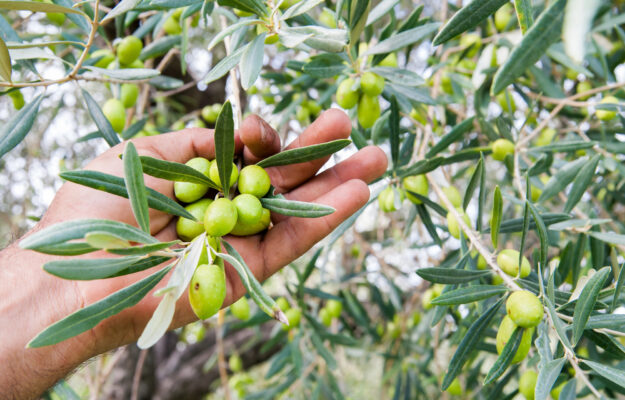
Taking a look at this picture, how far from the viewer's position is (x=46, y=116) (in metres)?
3.72

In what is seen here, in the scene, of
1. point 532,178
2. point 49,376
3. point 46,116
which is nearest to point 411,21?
point 532,178

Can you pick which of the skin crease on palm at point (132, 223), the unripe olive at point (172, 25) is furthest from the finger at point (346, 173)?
the unripe olive at point (172, 25)

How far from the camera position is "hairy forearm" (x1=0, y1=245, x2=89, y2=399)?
1.06m

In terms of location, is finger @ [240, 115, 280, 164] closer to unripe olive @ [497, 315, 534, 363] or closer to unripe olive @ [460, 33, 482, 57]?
unripe olive @ [497, 315, 534, 363]

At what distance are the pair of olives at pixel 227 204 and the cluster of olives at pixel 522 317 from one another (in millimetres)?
588

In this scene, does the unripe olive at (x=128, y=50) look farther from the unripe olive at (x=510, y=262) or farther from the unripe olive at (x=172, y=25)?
the unripe olive at (x=510, y=262)

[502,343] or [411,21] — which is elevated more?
[411,21]

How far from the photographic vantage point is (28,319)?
106 centimetres

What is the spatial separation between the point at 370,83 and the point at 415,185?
1.42 ft

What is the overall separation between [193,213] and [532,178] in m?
1.29

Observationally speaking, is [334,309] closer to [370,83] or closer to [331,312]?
[331,312]

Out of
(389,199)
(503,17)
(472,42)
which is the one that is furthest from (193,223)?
(503,17)

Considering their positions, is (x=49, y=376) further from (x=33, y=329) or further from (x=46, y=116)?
(x=46, y=116)

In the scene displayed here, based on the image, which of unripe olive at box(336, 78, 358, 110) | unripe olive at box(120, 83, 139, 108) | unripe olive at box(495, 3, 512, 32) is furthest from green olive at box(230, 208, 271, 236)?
unripe olive at box(495, 3, 512, 32)
